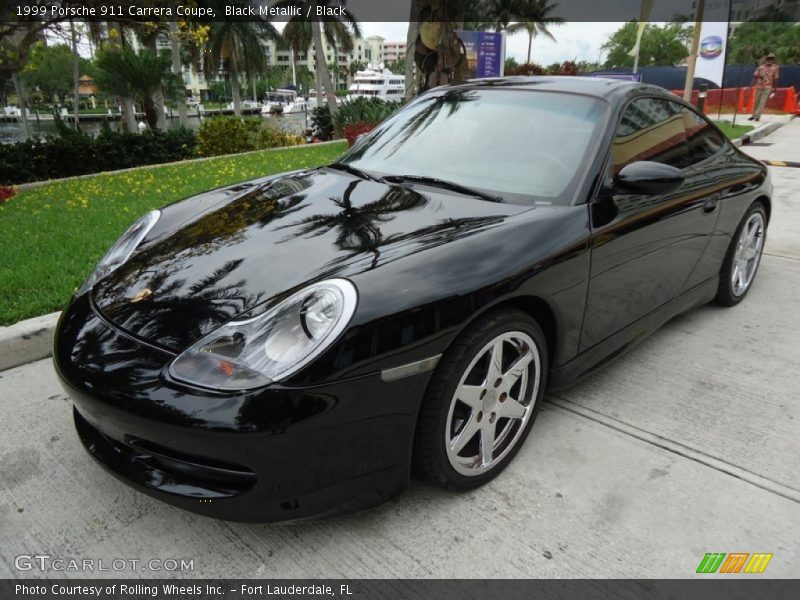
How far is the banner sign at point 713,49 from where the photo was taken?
15.7 metres

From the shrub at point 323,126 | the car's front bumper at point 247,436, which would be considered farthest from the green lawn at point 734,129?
the car's front bumper at point 247,436

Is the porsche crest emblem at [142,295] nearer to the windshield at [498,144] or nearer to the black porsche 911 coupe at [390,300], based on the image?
the black porsche 911 coupe at [390,300]

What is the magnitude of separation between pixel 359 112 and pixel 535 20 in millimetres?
47169

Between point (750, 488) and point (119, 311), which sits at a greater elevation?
point (119, 311)

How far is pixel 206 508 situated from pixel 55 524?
708mm

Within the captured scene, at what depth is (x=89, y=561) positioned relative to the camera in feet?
6.26

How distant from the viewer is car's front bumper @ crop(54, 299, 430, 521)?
1652mm

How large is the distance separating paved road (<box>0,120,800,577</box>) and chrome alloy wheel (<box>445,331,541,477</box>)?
5.8 inches

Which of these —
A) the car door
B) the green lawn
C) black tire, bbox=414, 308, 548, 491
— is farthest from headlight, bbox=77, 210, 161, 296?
the green lawn

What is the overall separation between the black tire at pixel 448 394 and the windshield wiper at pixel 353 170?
109 centimetres

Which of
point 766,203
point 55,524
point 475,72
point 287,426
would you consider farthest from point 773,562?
point 475,72

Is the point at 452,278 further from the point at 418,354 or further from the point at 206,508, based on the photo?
the point at 206,508

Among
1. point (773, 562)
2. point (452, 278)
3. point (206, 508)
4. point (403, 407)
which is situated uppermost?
point (452, 278)

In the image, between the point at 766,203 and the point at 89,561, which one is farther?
the point at 766,203
